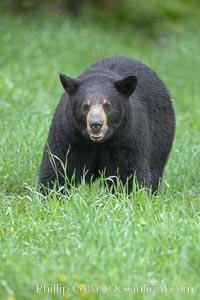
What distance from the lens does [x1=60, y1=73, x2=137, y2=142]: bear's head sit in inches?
261

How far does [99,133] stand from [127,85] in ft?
1.81

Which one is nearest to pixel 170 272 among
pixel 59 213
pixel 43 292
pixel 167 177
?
pixel 43 292

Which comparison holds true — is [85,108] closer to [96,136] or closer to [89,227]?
[96,136]

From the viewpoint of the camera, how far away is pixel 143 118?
7.40 m

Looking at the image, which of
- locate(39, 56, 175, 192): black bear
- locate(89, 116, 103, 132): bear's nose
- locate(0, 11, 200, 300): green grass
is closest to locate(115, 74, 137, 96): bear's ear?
locate(39, 56, 175, 192): black bear

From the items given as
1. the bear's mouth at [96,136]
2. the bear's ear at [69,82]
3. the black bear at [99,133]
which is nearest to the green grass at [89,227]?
the black bear at [99,133]

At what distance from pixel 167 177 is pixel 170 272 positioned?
3716 mm

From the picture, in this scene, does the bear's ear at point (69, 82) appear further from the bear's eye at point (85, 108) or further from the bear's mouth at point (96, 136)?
the bear's mouth at point (96, 136)

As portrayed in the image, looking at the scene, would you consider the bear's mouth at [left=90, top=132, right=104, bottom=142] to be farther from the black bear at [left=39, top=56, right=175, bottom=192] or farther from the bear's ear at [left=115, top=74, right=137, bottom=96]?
the bear's ear at [left=115, top=74, right=137, bottom=96]

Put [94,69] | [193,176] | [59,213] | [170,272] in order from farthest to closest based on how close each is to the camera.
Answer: [193,176]
[94,69]
[59,213]
[170,272]

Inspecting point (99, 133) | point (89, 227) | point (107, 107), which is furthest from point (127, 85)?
point (89, 227)

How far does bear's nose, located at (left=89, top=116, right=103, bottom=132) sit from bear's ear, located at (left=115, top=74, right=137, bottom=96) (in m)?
0.47

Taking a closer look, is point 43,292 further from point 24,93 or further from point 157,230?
point 24,93

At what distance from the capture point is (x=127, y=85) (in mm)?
6922
